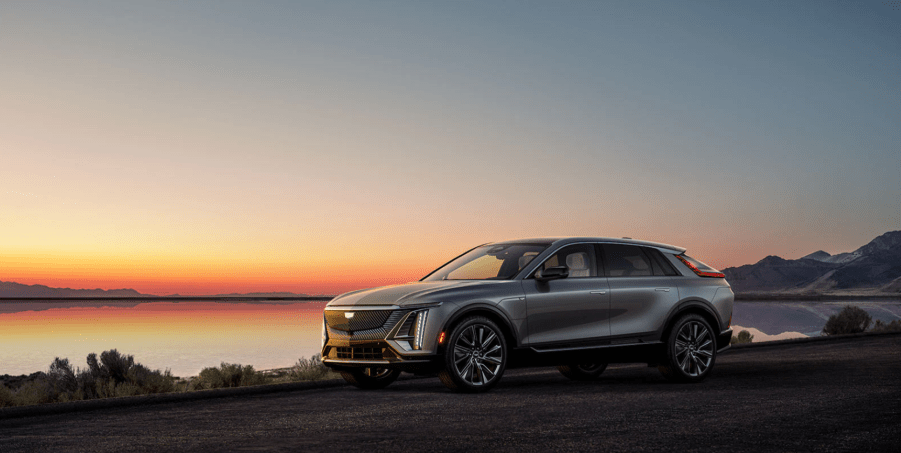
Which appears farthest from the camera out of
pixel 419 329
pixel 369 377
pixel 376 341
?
pixel 369 377

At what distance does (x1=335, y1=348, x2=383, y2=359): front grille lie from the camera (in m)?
10.3

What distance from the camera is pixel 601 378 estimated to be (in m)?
12.8

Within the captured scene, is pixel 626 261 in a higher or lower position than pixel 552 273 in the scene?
higher

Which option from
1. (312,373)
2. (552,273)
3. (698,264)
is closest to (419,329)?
(552,273)

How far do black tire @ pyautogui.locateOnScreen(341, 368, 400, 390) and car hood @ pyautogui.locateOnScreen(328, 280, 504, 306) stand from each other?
102cm

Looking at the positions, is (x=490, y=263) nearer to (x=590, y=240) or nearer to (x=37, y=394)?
(x=590, y=240)

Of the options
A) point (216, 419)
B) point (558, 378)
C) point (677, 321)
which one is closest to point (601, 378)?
point (558, 378)

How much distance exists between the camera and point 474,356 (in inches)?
408

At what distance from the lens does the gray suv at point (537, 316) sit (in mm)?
10227

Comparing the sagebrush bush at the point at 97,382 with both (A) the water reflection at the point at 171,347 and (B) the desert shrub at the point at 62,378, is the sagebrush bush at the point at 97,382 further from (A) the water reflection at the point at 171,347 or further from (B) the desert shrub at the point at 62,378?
(A) the water reflection at the point at 171,347

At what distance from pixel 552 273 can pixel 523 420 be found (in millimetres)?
2876

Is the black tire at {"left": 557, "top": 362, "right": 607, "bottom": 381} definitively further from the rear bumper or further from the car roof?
the car roof

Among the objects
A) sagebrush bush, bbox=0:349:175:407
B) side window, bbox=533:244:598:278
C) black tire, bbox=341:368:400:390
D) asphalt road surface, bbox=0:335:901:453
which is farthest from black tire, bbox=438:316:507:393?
sagebrush bush, bbox=0:349:175:407

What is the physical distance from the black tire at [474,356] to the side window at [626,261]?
210cm
